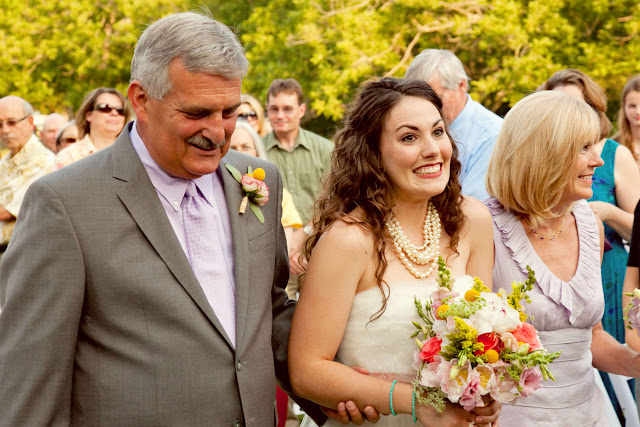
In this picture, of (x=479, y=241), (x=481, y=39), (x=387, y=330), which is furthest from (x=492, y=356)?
(x=481, y=39)

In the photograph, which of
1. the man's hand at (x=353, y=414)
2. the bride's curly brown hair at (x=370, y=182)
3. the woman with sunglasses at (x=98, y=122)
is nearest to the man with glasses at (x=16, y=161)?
the woman with sunglasses at (x=98, y=122)

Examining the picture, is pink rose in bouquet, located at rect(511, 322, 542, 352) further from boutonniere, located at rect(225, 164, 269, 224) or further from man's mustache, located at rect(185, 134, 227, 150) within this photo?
man's mustache, located at rect(185, 134, 227, 150)

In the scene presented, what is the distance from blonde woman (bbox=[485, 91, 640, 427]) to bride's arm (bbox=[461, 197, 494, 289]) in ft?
0.53

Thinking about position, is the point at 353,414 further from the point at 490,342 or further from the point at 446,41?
the point at 446,41

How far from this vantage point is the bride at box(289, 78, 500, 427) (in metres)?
3.10

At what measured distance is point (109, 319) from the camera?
252cm

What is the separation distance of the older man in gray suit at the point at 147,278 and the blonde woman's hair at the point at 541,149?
1.53 meters

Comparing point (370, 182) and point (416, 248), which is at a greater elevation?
point (370, 182)

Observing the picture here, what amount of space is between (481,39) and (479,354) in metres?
16.0

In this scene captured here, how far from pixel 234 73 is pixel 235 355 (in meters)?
1.02

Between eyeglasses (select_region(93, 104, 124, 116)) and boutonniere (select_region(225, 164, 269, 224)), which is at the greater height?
boutonniere (select_region(225, 164, 269, 224))

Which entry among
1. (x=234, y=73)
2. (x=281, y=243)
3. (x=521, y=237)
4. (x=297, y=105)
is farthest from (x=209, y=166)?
(x=297, y=105)

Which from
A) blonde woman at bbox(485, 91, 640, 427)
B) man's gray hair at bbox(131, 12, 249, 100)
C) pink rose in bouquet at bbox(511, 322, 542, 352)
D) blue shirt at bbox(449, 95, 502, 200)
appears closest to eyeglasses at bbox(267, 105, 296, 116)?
blue shirt at bbox(449, 95, 502, 200)

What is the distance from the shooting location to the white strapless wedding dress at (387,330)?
126 inches
